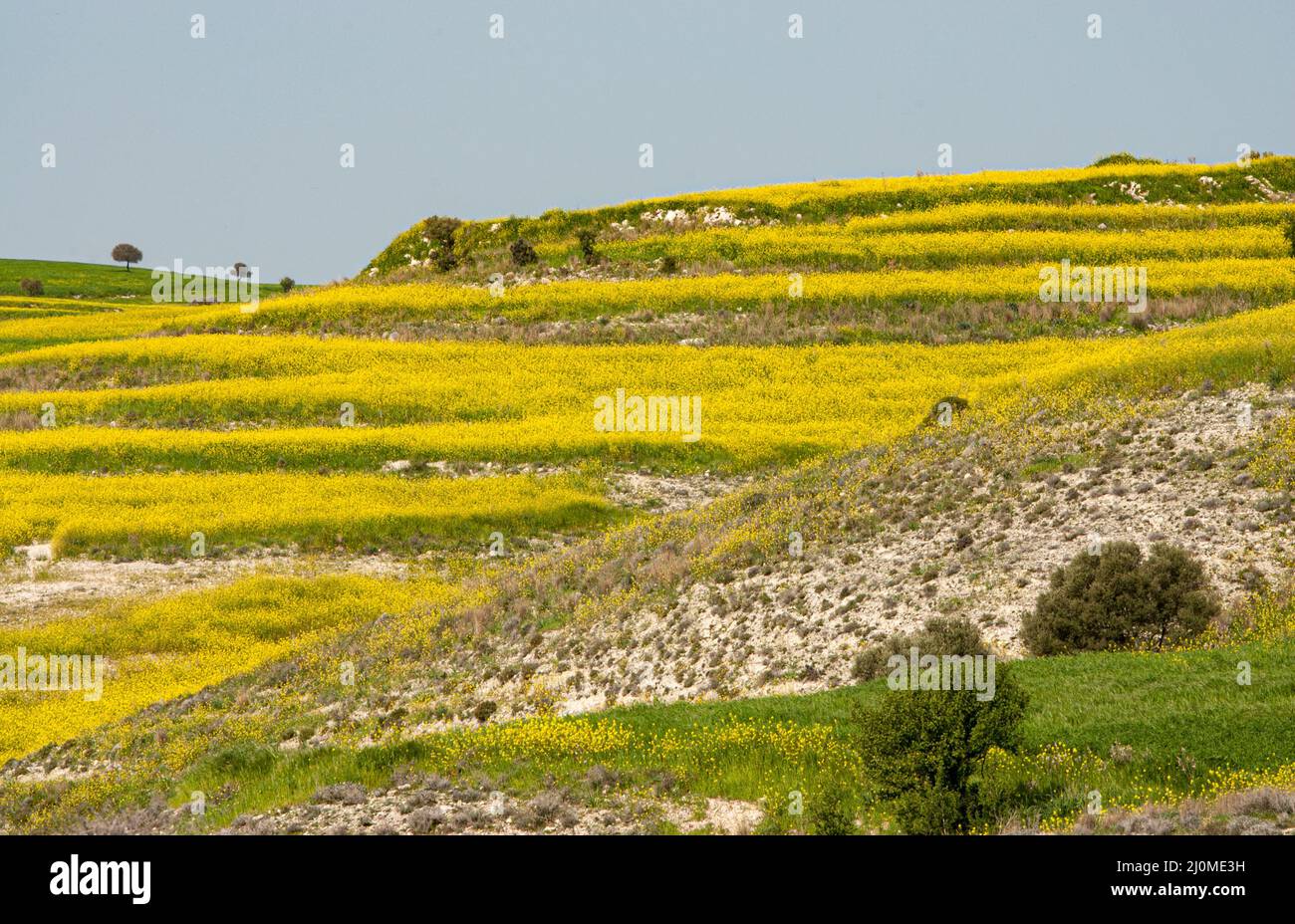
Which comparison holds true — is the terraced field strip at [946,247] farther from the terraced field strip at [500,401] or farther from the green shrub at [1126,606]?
the green shrub at [1126,606]

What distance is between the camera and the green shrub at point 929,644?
23828 millimetres

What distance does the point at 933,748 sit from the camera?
18062 mm

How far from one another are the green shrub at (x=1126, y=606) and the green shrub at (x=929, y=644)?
1.40 metres

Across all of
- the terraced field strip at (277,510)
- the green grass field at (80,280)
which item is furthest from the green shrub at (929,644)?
the green grass field at (80,280)

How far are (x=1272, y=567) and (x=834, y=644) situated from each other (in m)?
8.72

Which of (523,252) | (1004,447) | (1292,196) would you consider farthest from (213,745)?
(1292,196)

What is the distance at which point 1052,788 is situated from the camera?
61.7 ft

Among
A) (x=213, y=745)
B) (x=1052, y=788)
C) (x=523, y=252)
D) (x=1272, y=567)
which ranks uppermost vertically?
(x=523, y=252)

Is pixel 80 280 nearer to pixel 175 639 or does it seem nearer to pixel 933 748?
pixel 175 639

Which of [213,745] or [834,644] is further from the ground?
[834,644]

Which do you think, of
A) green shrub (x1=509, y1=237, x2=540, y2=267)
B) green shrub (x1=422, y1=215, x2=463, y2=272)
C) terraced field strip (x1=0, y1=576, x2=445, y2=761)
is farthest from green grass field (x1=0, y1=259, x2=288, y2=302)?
terraced field strip (x1=0, y1=576, x2=445, y2=761)

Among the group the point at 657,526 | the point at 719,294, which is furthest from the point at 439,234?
the point at 657,526

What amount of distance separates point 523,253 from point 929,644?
210 feet
